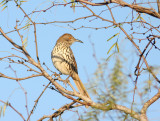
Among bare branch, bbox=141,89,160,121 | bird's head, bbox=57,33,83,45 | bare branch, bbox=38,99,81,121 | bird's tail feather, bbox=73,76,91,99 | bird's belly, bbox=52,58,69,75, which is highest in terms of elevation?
bird's head, bbox=57,33,83,45

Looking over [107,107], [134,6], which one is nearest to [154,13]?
[134,6]

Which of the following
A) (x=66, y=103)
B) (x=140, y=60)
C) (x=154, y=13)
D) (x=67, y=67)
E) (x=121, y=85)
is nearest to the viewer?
(x=121, y=85)

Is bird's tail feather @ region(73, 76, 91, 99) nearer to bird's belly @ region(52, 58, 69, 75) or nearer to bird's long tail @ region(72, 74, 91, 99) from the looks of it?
bird's long tail @ region(72, 74, 91, 99)

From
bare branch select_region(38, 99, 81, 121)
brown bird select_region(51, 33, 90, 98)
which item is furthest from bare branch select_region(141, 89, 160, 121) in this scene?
brown bird select_region(51, 33, 90, 98)

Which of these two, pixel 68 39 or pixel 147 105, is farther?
pixel 68 39

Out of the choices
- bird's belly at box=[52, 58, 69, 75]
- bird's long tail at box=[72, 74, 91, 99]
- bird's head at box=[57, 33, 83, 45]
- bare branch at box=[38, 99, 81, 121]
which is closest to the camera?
bare branch at box=[38, 99, 81, 121]

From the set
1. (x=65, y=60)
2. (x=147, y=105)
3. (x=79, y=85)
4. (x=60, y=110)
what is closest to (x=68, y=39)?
(x=65, y=60)

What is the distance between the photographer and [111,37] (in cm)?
397

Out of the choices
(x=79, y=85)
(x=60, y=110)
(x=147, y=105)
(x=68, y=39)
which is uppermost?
(x=68, y=39)

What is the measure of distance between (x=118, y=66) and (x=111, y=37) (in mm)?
1092

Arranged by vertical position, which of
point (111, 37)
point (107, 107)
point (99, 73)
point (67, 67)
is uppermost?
point (67, 67)

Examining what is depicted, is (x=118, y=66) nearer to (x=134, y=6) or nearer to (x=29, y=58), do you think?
(x=134, y=6)

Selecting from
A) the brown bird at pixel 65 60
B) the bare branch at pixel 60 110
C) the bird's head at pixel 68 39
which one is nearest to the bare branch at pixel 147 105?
the bare branch at pixel 60 110

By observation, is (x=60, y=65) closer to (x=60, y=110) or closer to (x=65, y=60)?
(x=65, y=60)
